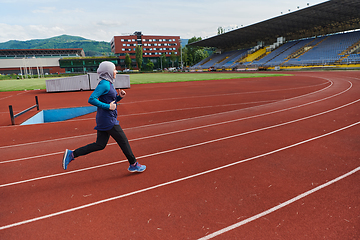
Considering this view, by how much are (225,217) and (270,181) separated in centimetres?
146

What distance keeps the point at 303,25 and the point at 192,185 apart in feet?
193

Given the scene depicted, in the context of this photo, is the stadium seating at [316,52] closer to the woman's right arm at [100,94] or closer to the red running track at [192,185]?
the red running track at [192,185]

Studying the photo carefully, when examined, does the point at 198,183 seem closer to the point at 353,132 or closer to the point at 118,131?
the point at 118,131

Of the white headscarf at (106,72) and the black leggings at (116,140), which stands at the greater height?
the white headscarf at (106,72)

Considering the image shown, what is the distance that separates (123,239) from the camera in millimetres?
2908

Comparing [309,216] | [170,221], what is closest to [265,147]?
[309,216]

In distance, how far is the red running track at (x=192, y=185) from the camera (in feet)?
10.2

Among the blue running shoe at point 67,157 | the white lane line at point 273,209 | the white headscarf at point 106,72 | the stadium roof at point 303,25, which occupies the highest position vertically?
the stadium roof at point 303,25

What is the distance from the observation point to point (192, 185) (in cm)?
423

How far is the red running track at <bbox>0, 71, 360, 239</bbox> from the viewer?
3.11 metres

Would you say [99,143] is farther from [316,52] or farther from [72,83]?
[316,52]

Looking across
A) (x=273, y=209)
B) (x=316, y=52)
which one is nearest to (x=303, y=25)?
(x=316, y=52)

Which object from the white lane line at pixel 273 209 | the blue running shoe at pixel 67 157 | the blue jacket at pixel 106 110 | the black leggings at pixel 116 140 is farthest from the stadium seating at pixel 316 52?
the blue running shoe at pixel 67 157

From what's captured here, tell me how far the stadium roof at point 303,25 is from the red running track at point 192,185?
42324mm
